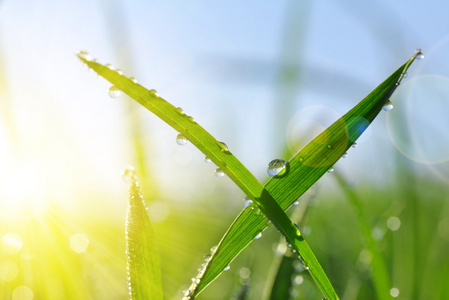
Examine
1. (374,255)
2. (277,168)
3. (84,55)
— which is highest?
(84,55)

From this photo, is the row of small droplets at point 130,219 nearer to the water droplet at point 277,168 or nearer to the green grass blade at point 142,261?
the green grass blade at point 142,261

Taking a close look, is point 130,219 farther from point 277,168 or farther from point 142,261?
point 277,168

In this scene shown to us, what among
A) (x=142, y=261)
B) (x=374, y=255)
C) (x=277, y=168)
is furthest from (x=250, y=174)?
(x=374, y=255)

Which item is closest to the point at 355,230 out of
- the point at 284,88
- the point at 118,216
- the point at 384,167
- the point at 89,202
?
the point at 384,167

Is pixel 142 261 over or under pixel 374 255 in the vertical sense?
over

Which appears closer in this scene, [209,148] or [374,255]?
[209,148]

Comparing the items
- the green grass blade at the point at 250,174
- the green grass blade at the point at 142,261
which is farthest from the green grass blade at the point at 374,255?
the green grass blade at the point at 142,261

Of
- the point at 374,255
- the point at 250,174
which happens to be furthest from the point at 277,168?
the point at 374,255
